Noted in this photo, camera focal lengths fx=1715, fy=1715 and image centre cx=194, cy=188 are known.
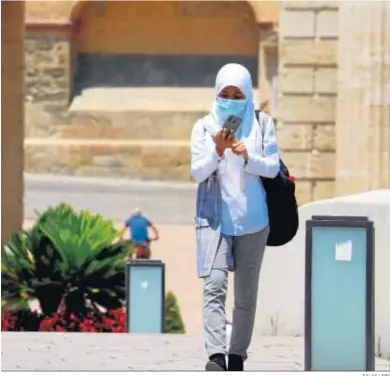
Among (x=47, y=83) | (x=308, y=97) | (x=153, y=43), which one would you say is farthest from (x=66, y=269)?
(x=153, y=43)

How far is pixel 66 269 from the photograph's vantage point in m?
14.1

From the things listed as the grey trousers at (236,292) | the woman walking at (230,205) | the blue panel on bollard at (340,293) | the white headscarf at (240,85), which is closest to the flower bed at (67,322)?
the blue panel on bollard at (340,293)

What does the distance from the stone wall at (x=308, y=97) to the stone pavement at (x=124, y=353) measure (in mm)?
11580

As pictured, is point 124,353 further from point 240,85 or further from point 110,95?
point 110,95

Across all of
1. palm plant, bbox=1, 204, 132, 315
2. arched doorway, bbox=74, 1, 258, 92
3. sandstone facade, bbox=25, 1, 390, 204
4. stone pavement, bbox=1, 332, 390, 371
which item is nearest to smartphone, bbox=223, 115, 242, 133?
stone pavement, bbox=1, 332, 390, 371

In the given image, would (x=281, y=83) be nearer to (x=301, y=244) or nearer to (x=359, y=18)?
(x=359, y=18)

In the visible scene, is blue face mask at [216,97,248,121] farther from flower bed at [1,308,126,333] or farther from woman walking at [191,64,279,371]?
flower bed at [1,308,126,333]

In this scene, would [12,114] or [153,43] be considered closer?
[12,114]

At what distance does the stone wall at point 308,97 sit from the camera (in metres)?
22.2

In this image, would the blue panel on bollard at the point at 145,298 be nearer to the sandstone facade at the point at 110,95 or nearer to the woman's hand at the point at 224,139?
the woman's hand at the point at 224,139

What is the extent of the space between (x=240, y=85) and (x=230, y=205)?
0.57 metres

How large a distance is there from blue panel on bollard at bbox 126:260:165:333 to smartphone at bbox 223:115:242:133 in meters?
5.01

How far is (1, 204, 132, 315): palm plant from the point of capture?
14.1 m

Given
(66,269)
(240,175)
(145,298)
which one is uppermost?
(240,175)
